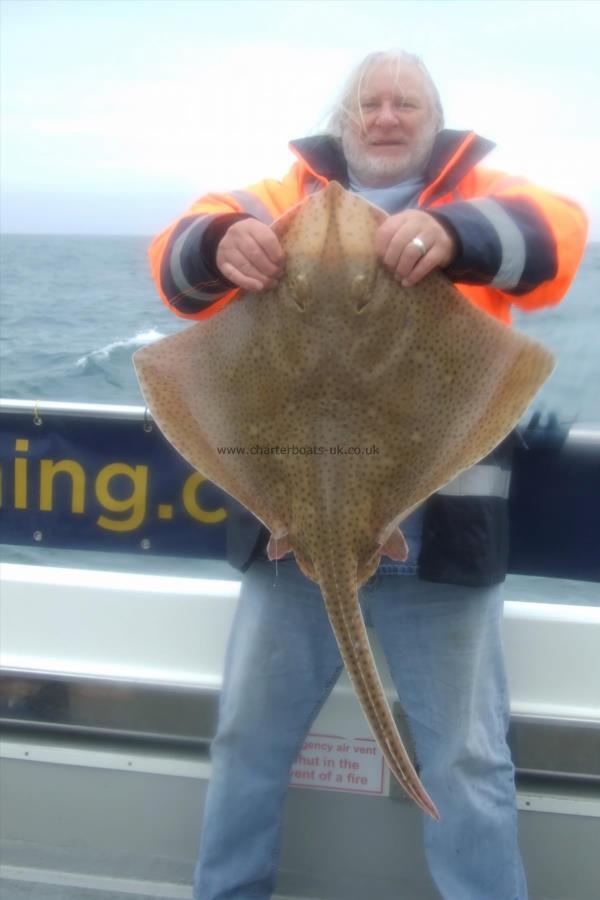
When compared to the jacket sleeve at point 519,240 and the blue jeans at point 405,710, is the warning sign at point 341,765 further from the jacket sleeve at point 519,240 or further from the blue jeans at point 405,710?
the jacket sleeve at point 519,240

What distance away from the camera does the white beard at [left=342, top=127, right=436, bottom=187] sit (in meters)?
2.53

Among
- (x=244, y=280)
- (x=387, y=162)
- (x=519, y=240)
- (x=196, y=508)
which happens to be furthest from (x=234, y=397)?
(x=196, y=508)

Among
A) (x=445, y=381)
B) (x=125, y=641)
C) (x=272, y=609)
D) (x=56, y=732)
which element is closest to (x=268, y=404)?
(x=445, y=381)

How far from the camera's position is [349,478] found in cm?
204

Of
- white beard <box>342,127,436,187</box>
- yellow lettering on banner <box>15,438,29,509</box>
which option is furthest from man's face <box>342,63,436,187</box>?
yellow lettering on banner <box>15,438,29,509</box>

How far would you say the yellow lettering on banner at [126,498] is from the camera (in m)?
3.45

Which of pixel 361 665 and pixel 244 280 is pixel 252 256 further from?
pixel 361 665

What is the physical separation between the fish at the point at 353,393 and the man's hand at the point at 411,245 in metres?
0.04

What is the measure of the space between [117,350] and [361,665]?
6.98 meters

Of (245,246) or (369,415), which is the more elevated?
(245,246)

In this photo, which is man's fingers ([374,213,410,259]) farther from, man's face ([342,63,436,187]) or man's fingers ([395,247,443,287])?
man's face ([342,63,436,187])

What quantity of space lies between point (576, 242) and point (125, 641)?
76.4 inches

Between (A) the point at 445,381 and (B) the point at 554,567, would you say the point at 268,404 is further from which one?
(B) the point at 554,567

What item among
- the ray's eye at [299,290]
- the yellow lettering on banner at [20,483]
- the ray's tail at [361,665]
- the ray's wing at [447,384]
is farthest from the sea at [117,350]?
the yellow lettering on banner at [20,483]
